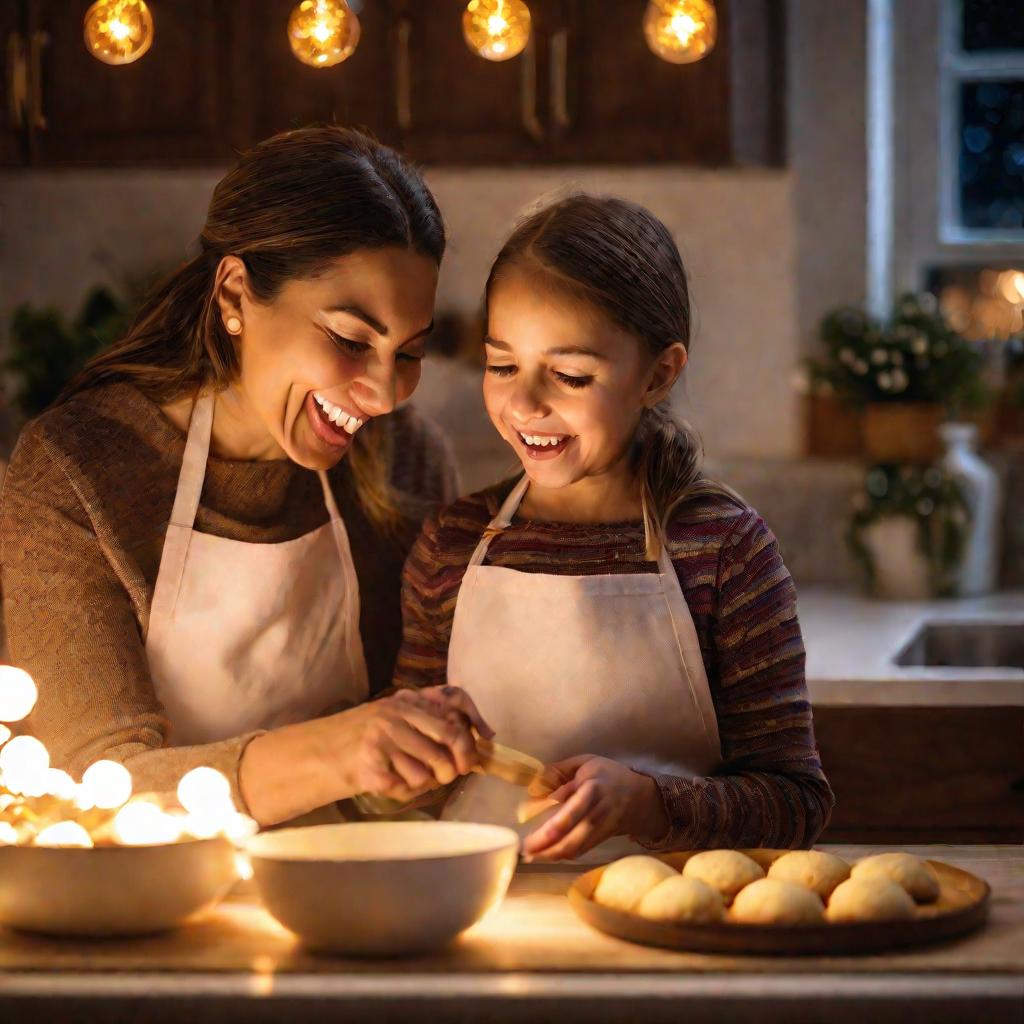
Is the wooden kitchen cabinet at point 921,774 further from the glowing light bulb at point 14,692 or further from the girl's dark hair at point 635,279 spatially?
the glowing light bulb at point 14,692

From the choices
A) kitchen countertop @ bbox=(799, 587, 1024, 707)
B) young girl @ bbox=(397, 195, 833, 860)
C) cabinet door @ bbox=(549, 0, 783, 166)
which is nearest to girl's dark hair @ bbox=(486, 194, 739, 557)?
young girl @ bbox=(397, 195, 833, 860)

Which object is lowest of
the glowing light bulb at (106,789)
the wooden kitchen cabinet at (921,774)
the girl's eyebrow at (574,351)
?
the wooden kitchen cabinet at (921,774)

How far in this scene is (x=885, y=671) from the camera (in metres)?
2.21

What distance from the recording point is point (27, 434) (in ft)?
5.45

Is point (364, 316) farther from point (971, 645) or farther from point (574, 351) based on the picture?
point (971, 645)

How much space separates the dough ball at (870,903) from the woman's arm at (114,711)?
33cm

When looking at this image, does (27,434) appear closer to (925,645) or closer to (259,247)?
(259,247)

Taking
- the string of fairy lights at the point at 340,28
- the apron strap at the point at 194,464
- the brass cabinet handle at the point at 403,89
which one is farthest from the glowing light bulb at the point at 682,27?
the brass cabinet handle at the point at 403,89

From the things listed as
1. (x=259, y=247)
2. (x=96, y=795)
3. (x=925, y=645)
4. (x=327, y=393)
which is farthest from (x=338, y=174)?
(x=925, y=645)

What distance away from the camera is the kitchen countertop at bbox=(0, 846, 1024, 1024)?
955 millimetres

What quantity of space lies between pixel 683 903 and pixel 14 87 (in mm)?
2277

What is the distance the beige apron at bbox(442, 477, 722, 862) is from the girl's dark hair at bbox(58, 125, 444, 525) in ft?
1.18

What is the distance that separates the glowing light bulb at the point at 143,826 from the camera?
1111 millimetres

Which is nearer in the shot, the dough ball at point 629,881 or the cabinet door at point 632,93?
the dough ball at point 629,881
